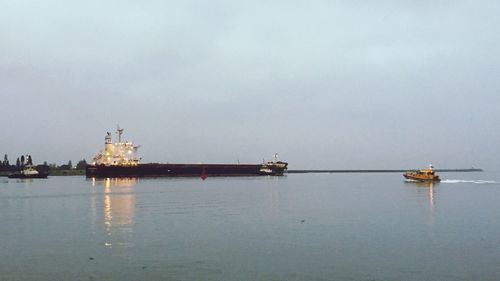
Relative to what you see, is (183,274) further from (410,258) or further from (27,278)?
(410,258)

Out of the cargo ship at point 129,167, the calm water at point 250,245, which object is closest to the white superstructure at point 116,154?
the cargo ship at point 129,167

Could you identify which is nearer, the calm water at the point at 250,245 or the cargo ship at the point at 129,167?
the calm water at the point at 250,245

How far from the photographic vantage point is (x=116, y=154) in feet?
539

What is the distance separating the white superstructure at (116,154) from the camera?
534 feet

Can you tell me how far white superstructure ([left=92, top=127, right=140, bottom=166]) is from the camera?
16275cm

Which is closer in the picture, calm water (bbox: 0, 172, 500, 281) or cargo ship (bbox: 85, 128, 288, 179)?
calm water (bbox: 0, 172, 500, 281)

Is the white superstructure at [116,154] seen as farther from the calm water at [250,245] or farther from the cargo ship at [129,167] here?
the calm water at [250,245]

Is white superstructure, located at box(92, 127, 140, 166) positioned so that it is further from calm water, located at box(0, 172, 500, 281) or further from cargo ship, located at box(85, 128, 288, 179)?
calm water, located at box(0, 172, 500, 281)

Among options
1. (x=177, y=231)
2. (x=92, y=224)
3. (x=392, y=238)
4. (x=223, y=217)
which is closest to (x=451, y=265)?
(x=392, y=238)

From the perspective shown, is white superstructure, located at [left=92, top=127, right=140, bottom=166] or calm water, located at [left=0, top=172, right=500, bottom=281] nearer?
calm water, located at [left=0, top=172, right=500, bottom=281]

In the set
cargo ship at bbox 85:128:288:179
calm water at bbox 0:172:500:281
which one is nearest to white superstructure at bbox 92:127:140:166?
cargo ship at bbox 85:128:288:179

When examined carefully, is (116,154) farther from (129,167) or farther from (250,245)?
(250,245)

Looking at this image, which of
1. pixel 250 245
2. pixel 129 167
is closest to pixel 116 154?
pixel 129 167

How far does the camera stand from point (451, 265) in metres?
22.4
